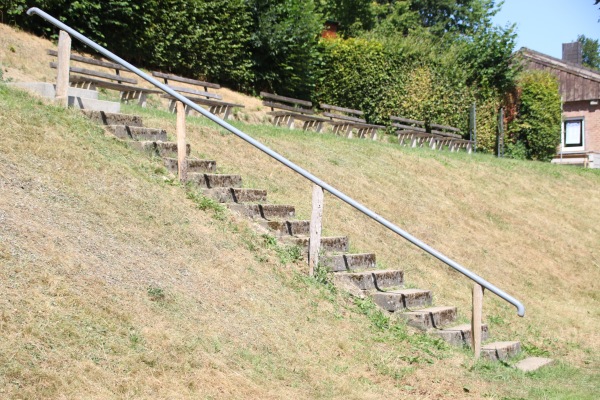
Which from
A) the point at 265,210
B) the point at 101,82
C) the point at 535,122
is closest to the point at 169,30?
the point at 101,82

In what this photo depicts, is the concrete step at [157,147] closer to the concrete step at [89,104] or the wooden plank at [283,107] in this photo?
the concrete step at [89,104]

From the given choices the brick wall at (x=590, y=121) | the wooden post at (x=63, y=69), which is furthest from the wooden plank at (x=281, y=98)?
the brick wall at (x=590, y=121)

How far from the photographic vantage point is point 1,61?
17000mm

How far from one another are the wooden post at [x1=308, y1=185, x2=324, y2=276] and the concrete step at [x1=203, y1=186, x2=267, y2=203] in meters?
1.32

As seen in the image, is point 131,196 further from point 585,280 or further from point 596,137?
point 596,137

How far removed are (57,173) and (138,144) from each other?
76.3 inches

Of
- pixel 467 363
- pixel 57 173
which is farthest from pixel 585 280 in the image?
pixel 57 173

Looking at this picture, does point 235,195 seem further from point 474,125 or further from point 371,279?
point 474,125

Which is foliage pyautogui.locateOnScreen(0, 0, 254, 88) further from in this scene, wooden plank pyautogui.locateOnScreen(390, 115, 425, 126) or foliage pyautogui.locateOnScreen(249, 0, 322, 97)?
wooden plank pyautogui.locateOnScreen(390, 115, 425, 126)

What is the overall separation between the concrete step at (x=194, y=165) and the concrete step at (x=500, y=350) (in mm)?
4292

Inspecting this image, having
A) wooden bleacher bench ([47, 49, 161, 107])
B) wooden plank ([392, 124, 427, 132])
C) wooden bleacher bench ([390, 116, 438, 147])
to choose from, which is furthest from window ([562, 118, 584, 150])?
wooden bleacher bench ([47, 49, 161, 107])

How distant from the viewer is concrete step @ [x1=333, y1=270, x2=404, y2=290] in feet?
32.4

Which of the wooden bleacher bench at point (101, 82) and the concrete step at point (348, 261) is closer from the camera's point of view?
the concrete step at point (348, 261)

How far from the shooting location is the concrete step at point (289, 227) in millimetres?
10281
